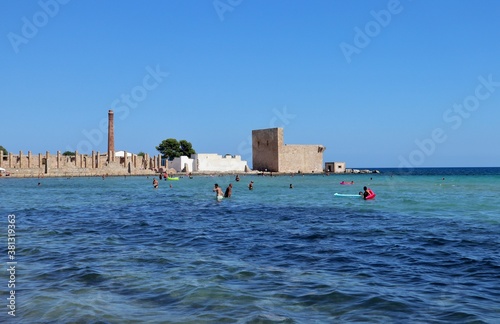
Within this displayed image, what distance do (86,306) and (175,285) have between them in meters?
A: 1.34

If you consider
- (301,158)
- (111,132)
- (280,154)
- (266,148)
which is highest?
(111,132)

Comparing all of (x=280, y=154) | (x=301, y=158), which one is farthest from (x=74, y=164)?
(x=301, y=158)

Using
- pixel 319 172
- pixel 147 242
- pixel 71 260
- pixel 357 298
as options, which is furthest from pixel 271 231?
pixel 319 172

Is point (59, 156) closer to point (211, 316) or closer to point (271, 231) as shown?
point (271, 231)

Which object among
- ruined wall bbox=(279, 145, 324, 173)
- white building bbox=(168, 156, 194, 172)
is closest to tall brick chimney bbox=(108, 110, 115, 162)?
white building bbox=(168, 156, 194, 172)

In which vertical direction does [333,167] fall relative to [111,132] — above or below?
below

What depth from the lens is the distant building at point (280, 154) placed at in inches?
3034

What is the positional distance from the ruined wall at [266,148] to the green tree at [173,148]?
13775 millimetres

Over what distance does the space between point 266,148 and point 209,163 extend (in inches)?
366

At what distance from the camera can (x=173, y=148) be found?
8950cm

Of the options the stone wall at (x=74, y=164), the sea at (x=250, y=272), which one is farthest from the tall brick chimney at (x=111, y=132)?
the sea at (x=250, y=272)

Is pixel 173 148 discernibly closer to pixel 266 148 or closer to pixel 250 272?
pixel 266 148

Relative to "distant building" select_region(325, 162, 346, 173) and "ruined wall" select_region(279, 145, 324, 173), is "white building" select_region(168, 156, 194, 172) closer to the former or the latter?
"ruined wall" select_region(279, 145, 324, 173)

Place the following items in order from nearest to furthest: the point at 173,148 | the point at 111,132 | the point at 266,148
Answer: the point at 111,132
the point at 266,148
the point at 173,148
